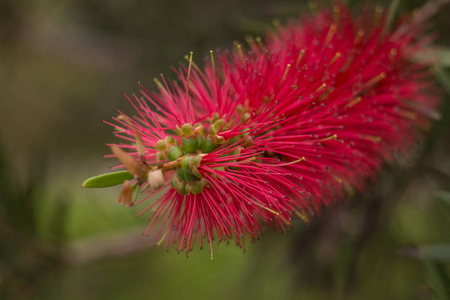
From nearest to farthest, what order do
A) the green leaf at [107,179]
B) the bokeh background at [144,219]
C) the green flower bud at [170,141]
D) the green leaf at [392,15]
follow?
1. the green leaf at [107,179]
2. the green flower bud at [170,141]
3. the green leaf at [392,15]
4. the bokeh background at [144,219]

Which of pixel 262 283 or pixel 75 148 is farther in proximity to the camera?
pixel 75 148

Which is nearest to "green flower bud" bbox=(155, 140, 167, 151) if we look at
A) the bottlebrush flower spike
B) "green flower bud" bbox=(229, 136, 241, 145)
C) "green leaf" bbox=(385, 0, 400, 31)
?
the bottlebrush flower spike

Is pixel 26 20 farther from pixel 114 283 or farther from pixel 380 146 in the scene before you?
pixel 380 146

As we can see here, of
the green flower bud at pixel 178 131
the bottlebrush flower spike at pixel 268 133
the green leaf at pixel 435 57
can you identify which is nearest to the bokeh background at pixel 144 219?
the green leaf at pixel 435 57

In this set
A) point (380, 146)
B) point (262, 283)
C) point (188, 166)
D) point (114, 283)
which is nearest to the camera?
point (188, 166)

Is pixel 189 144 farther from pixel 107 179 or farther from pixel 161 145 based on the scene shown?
pixel 107 179

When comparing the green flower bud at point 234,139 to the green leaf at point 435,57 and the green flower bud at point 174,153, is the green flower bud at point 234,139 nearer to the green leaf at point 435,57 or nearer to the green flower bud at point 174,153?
the green flower bud at point 174,153

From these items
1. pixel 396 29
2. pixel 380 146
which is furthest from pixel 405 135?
pixel 396 29

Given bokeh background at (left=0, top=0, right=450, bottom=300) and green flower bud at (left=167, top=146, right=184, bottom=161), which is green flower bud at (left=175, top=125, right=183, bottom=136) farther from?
bokeh background at (left=0, top=0, right=450, bottom=300)
